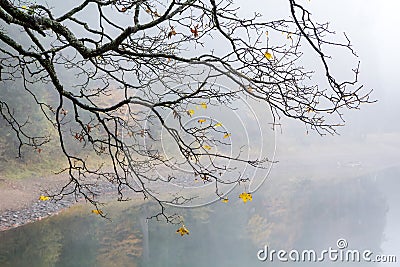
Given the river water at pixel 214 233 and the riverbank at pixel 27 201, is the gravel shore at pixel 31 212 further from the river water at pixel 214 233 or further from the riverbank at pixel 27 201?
the river water at pixel 214 233

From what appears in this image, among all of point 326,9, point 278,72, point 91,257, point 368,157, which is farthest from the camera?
point 326,9

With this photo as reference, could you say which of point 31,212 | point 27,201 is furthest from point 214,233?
point 27,201

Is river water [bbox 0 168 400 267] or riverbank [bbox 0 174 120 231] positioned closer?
river water [bbox 0 168 400 267]

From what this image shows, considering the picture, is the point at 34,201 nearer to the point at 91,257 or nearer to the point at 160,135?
the point at 91,257

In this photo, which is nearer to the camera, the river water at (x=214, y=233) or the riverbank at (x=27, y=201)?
the river water at (x=214, y=233)

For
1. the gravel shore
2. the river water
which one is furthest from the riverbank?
the river water

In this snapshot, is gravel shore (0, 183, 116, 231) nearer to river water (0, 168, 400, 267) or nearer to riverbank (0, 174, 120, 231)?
riverbank (0, 174, 120, 231)

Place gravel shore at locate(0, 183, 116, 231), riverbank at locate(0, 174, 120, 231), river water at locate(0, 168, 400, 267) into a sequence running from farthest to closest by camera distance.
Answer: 1. riverbank at locate(0, 174, 120, 231)
2. gravel shore at locate(0, 183, 116, 231)
3. river water at locate(0, 168, 400, 267)

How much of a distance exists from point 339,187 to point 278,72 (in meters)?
12.4

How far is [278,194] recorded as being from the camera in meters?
11.8

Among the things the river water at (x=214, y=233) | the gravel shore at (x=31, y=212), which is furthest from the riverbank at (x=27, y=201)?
the river water at (x=214, y=233)

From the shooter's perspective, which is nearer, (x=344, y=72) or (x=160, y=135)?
(x=160, y=135)

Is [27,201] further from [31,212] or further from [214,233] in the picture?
[214,233]

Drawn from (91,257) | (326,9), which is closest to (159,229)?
(91,257)
